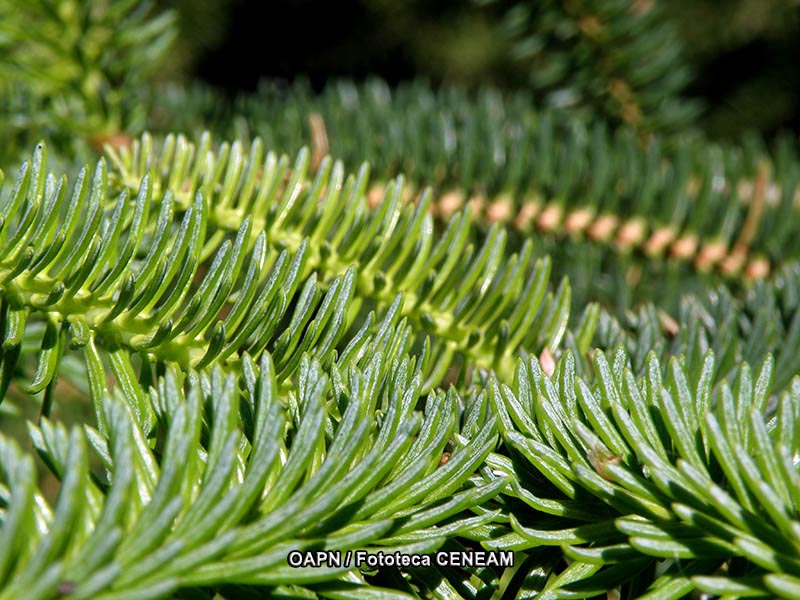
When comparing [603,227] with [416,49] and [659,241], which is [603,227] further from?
[416,49]

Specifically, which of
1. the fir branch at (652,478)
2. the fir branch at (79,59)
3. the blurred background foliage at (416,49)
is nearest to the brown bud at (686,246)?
the fir branch at (652,478)

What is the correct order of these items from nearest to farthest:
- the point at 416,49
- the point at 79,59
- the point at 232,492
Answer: the point at 232,492 < the point at 79,59 < the point at 416,49

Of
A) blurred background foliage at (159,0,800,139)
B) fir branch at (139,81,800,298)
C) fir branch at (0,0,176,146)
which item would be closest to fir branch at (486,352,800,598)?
fir branch at (139,81,800,298)

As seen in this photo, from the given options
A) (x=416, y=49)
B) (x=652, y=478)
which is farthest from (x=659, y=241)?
(x=416, y=49)

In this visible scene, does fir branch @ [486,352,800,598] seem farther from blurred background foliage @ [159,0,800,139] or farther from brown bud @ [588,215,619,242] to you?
blurred background foliage @ [159,0,800,139]


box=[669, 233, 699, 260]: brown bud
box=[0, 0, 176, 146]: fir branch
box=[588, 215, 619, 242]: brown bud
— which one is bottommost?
box=[669, 233, 699, 260]: brown bud

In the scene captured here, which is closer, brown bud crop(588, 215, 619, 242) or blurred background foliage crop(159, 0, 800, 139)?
brown bud crop(588, 215, 619, 242)

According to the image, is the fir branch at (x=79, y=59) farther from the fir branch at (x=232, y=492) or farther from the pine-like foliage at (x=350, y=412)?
the fir branch at (x=232, y=492)

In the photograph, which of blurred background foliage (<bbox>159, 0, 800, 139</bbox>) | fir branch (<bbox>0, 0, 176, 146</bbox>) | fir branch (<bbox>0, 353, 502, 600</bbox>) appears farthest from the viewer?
blurred background foliage (<bbox>159, 0, 800, 139</bbox>)

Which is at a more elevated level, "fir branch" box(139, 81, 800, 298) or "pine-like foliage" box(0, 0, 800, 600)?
"fir branch" box(139, 81, 800, 298)
